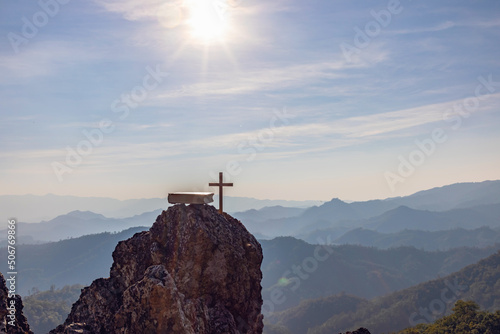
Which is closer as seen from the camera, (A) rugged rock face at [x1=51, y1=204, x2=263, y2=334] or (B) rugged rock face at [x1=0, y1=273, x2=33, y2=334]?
(B) rugged rock face at [x1=0, y1=273, x2=33, y2=334]

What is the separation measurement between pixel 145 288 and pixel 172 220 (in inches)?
247

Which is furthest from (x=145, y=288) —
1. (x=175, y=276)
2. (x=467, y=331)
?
(x=467, y=331)

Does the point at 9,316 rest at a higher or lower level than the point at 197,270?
lower

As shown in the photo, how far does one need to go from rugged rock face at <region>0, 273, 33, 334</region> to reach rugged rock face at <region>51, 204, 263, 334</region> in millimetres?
1640

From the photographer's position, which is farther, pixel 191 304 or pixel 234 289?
pixel 234 289

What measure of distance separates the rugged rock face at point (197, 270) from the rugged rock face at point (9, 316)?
1.64 meters

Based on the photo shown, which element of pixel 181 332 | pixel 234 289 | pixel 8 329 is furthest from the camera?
pixel 234 289

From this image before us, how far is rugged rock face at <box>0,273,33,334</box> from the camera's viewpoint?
16641 millimetres

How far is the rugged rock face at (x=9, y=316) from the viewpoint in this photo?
54.6ft

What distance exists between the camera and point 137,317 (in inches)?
623

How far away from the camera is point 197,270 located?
2080 cm

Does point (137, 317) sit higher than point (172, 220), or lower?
lower

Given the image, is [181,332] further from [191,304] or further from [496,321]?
[496,321]

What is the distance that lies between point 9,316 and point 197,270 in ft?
25.6
